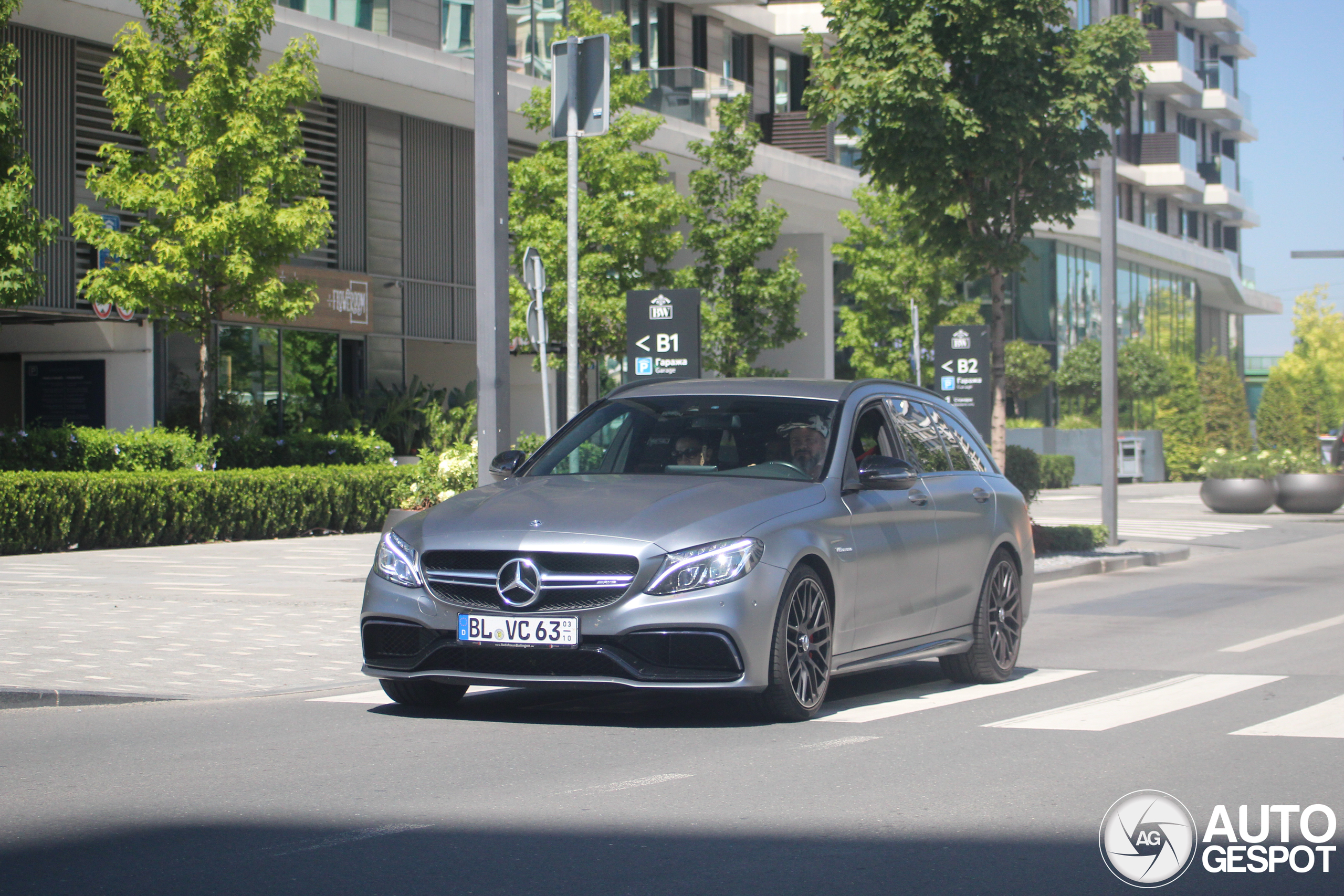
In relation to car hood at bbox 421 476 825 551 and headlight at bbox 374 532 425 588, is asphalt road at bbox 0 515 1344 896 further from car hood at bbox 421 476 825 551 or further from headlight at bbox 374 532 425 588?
car hood at bbox 421 476 825 551

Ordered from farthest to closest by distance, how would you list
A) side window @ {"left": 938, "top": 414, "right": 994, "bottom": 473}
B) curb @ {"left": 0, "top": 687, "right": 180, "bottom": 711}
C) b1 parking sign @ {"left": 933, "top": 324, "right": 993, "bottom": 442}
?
b1 parking sign @ {"left": 933, "top": 324, "right": 993, "bottom": 442} → side window @ {"left": 938, "top": 414, "right": 994, "bottom": 473} → curb @ {"left": 0, "top": 687, "right": 180, "bottom": 711}

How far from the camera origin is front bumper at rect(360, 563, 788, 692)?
22.1ft

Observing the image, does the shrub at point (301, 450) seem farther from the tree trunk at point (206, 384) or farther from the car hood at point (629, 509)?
the car hood at point (629, 509)

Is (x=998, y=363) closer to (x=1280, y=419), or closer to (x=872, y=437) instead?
(x=872, y=437)

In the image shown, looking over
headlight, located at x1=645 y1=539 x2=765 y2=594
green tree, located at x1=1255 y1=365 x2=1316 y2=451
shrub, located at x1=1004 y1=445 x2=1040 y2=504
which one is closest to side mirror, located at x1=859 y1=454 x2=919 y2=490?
headlight, located at x1=645 y1=539 x2=765 y2=594

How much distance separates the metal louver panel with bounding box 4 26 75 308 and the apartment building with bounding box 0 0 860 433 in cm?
2

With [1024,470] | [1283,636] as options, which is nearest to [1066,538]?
[1024,470]

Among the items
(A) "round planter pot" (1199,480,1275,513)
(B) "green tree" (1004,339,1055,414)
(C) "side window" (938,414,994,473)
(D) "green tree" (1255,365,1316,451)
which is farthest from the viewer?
(D) "green tree" (1255,365,1316,451)

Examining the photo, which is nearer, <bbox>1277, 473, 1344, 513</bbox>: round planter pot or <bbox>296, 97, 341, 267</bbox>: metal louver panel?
<bbox>296, 97, 341, 267</bbox>: metal louver panel

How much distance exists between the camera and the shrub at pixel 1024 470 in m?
22.5

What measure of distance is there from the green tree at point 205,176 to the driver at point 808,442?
14075 mm

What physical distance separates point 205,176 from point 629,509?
606 inches

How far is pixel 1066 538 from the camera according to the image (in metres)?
21.1

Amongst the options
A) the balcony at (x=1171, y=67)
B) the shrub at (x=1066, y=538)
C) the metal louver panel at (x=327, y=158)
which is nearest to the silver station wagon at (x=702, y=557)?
the shrub at (x=1066, y=538)
